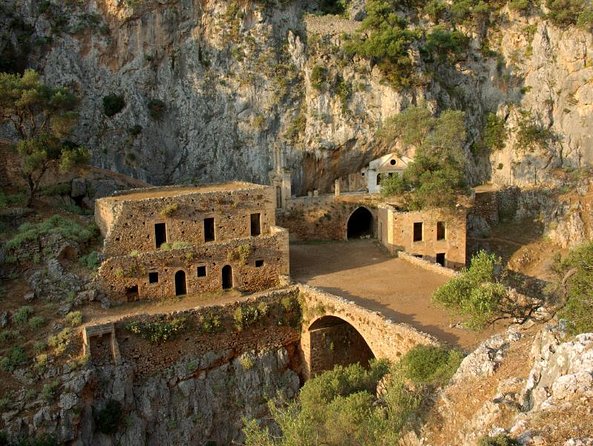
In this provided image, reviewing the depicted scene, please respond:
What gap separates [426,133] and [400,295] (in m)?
15.7

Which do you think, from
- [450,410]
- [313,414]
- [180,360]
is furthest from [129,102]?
[450,410]

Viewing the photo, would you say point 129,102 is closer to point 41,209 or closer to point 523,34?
point 41,209

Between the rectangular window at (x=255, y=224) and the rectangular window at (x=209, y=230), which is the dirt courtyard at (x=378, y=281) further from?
the rectangular window at (x=209, y=230)

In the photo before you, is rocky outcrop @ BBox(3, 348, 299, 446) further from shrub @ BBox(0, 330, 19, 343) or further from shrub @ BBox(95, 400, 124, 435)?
shrub @ BBox(0, 330, 19, 343)

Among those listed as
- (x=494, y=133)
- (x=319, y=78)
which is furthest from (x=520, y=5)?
(x=319, y=78)

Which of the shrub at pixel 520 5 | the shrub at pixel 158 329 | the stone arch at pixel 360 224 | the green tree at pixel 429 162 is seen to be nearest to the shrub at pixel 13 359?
the shrub at pixel 158 329

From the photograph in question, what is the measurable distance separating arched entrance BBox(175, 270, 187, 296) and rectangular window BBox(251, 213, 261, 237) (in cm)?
433

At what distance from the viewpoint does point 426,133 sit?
37.4 metres

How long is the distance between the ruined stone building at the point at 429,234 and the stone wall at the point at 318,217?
232 inches

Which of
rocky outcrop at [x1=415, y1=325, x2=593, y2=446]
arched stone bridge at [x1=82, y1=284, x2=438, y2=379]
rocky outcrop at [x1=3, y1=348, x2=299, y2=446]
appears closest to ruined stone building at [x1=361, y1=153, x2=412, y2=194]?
arched stone bridge at [x1=82, y1=284, x2=438, y2=379]

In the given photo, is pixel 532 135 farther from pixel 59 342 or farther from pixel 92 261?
pixel 59 342

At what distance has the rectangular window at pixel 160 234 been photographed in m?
26.5

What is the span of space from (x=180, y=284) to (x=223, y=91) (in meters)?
22.3

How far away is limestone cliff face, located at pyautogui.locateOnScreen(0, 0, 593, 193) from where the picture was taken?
141ft
